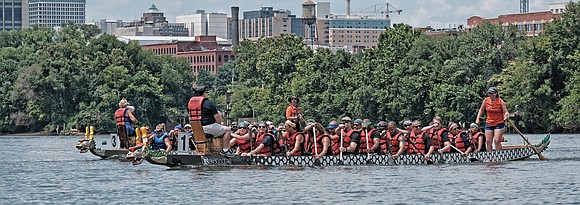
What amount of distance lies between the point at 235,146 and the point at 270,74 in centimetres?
7596

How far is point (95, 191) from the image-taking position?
1398 inches

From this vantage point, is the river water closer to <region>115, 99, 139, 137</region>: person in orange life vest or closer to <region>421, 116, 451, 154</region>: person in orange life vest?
<region>421, 116, 451, 154</region>: person in orange life vest

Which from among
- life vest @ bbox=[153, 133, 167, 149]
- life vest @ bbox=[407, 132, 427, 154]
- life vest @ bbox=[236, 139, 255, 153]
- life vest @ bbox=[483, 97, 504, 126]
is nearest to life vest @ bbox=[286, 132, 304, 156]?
life vest @ bbox=[236, 139, 255, 153]

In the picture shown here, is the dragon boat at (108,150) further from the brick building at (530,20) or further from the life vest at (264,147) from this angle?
the brick building at (530,20)

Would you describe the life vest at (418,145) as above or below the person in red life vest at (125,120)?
below

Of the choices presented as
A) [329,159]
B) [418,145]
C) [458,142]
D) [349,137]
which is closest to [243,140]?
[329,159]

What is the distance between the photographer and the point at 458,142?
44000 millimetres

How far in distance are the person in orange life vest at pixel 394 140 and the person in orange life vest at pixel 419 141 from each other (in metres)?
0.38

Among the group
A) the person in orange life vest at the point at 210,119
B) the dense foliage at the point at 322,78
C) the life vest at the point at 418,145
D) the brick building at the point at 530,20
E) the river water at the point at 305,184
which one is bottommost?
the river water at the point at 305,184

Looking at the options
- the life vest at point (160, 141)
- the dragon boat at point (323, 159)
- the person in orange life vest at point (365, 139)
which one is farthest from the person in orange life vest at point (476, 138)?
the life vest at point (160, 141)

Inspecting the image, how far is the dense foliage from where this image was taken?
91312mm

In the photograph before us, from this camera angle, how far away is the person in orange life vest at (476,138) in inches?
1727

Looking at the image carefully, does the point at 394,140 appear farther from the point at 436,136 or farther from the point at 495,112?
the point at 495,112

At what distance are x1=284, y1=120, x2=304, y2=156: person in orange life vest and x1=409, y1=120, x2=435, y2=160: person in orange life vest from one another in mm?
3630
